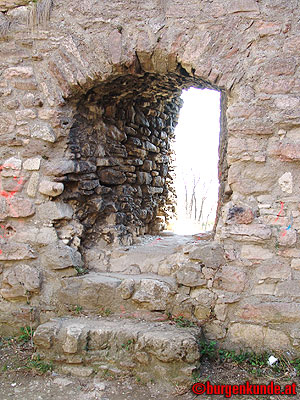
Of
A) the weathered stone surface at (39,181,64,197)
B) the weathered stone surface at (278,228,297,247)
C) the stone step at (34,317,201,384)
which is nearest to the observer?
the stone step at (34,317,201,384)

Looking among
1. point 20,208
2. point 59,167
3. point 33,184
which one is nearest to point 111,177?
point 59,167

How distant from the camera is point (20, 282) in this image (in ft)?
10.2

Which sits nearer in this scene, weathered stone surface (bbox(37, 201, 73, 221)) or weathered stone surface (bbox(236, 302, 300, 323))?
weathered stone surface (bbox(236, 302, 300, 323))

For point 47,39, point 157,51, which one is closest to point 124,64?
point 157,51

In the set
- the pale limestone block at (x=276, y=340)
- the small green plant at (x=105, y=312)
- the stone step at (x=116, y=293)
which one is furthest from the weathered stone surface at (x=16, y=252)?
the pale limestone block at (x=276, y=340)

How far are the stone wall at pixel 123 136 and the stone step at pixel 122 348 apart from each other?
360mm

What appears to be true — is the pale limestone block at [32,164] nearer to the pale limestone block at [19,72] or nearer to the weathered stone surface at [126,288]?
the pale limestone block at [19,72]

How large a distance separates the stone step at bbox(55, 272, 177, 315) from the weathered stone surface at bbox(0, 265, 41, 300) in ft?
0.72

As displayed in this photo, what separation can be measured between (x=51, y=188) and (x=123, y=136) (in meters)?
1.08

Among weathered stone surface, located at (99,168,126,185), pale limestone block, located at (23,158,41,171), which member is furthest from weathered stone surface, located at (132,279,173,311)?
pale limestone block, located at (23,158,41,171)

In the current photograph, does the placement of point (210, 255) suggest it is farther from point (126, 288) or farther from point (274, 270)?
point (126, 288)

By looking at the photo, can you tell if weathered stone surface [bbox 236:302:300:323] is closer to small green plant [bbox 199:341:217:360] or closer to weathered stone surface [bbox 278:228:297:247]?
small green plant [bbox 199:341:217:360]

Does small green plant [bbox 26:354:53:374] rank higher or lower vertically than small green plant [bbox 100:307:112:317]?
lower

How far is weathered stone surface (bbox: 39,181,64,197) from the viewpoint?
120 inches
